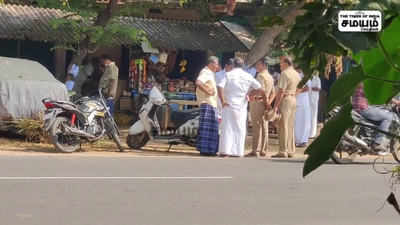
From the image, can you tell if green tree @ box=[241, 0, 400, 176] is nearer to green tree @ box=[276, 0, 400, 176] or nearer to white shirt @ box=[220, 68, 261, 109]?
green tree @ box=[276, 0, 400, 176]

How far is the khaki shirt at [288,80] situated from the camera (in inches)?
600

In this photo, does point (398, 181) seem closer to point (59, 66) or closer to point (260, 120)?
point (260, 120)

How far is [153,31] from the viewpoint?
78.3ft

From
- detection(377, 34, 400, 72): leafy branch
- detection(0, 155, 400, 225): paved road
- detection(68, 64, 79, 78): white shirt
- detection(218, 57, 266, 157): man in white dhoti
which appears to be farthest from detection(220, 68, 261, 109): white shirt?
detection(377, 34, 400, 72): leafy branch

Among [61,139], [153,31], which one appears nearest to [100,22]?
[153,31]

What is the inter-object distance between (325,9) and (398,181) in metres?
0.81

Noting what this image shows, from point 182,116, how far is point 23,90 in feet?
9.80

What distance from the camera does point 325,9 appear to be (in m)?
1.99

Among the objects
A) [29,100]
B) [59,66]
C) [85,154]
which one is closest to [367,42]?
[85,154]

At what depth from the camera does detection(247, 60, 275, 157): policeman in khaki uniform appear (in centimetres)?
1578

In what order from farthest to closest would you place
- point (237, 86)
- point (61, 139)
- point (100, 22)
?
point (100, 22) < point (237, 86) < point (61, 139)

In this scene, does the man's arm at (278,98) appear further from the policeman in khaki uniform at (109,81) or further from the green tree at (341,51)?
the green tree at (341,51)

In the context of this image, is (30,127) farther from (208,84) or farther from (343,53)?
(343,53)

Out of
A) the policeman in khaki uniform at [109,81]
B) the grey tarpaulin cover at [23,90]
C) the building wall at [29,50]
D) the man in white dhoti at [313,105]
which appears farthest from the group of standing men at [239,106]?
the building wall at [29,50]
